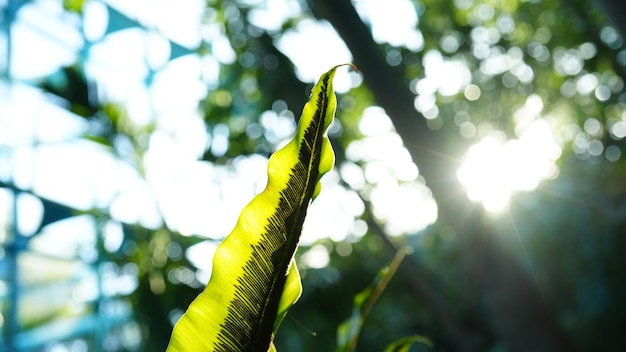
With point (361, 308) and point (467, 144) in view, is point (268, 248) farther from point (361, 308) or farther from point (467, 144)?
point (467, 144)

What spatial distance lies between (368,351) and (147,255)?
11.6 ft

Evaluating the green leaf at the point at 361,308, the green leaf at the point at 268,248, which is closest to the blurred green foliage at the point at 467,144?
the green leaf at the point at 361,308

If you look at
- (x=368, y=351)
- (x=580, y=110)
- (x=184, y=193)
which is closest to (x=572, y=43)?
(x=580, y=110)

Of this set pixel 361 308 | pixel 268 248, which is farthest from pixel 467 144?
pixel 268 248

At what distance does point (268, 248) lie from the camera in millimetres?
488

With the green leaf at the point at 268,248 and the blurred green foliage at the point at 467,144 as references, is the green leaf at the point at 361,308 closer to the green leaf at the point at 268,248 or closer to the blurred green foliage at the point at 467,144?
the green leaf at the point at 268,248

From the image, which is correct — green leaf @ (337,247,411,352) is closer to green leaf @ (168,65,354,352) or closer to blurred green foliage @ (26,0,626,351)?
→ green leaf @ (168,65,354,352)

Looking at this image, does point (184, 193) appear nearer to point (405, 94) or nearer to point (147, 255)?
point (147, 255)

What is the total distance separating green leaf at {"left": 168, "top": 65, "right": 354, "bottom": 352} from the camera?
49cm

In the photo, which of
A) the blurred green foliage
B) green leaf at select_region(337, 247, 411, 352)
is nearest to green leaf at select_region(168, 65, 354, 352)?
green leaf at select_region(337, 247, 411, 352)

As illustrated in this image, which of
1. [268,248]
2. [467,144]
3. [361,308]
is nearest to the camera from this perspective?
[268,248]

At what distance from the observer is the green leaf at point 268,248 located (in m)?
0.49

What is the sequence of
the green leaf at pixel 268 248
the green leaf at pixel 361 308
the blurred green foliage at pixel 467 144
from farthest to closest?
the blurred green foliage at pixel 467 144, the green leaf at pixel 361 308, the green leaf at pixel 268 248

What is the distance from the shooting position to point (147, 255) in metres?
2.77
